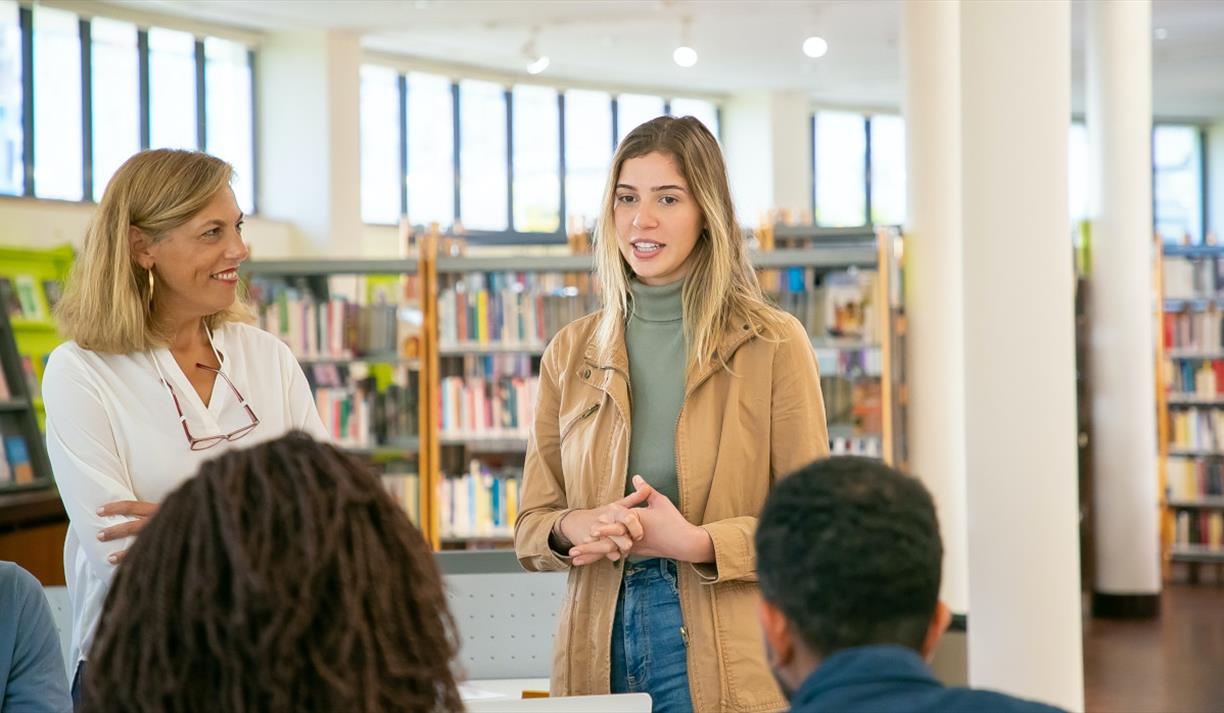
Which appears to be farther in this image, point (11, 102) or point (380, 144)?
point (380, 144)

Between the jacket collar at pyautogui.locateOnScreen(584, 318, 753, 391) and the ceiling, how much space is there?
9509 mm

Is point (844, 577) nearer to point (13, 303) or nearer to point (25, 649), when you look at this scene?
point (25, 649)

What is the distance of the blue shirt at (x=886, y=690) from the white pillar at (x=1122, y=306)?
7415mm

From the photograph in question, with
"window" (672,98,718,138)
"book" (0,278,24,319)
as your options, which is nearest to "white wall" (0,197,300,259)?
"book" (0,278,24,319)

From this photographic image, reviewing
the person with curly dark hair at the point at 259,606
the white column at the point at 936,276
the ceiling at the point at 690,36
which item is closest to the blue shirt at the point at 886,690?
the person with curly dark hair at the point at 259,606

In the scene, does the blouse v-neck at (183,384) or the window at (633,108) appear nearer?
the blouse v-neck at (183,384)

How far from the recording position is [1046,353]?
13.2ft

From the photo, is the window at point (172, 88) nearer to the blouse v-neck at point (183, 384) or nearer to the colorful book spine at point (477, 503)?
the colorful book spine at point (477, 503)

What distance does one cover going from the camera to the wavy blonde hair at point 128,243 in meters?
2.14

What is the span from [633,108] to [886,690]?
15.0 m

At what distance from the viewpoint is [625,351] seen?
2.21 m

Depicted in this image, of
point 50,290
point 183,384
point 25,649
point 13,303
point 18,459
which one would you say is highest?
point 50,290

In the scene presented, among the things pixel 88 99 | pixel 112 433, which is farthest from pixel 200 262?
Answer: pixel 88 99

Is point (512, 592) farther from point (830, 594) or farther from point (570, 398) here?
point (830, 594)
